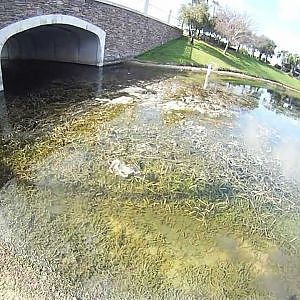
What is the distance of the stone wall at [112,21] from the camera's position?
9266 mm

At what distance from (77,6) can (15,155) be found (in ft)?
27.0

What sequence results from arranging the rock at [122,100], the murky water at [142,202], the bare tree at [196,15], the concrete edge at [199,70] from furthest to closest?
the bare tree at [196,15] < the concrete edge at [199,70] < the rock at [122,100] < the murky water at [142,202]

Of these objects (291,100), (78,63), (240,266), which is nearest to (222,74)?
(291,100)

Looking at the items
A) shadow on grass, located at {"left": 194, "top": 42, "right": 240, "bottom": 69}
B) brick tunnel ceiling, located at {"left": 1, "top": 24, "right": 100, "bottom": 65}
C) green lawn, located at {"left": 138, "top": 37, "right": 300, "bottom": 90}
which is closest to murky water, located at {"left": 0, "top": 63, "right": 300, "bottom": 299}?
brick tunnel ceiling, located at {"left": 1, "top": 24, "right": 100, "bottom": 65}

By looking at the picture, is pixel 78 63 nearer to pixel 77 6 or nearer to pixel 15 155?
pixel 77 6

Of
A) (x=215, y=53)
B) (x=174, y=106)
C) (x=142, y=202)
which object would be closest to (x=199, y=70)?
(x=215, y=53)

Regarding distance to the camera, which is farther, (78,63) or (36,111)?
(78,63)

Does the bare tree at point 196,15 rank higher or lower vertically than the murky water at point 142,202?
higher

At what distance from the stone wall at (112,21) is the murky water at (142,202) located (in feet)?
7.93

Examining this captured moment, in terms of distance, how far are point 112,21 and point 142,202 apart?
11.7 m

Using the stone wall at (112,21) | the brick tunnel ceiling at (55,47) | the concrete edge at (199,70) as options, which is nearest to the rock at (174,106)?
the stone wall at (112,21)

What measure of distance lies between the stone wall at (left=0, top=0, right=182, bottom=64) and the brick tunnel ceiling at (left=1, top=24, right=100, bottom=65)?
79 cm

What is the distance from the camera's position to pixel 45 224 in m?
4.00

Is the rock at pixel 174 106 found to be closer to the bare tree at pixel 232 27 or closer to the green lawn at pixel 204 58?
the green lawn at pixel 204 58
